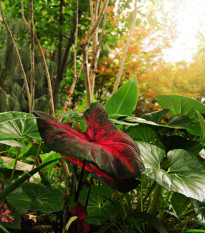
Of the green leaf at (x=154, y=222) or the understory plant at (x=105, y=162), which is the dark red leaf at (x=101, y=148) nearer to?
the understory plant at (x=105, y=162)

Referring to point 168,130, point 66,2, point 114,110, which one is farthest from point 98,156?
point 66,2

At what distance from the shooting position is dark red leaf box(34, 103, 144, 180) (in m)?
0.44

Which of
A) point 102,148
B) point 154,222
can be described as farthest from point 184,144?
point 102,148

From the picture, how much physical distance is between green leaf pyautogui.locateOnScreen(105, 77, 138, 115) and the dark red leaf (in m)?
0.44

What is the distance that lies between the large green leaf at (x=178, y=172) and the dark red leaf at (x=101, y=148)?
0.11 m

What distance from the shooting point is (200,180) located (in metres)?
0.62

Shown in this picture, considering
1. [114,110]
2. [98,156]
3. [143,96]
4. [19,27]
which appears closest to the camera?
[98,156]

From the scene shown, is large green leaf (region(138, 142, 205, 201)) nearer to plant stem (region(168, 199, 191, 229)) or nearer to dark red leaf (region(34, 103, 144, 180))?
dark red leaf (region(34, 103, 144, 180))

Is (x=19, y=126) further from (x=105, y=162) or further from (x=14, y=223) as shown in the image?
(x=105, y=162)

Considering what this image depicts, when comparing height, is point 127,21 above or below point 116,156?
above

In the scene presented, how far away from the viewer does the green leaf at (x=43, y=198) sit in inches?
27.8

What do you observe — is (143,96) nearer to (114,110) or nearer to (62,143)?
(114,110)

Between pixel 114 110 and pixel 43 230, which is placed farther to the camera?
pixel 114 110

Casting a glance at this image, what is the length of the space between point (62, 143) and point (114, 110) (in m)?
0.61
